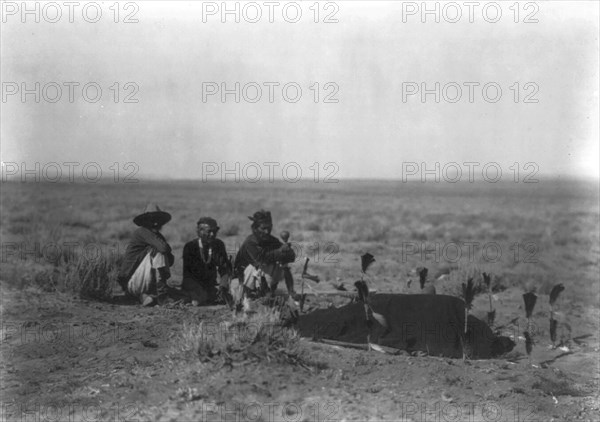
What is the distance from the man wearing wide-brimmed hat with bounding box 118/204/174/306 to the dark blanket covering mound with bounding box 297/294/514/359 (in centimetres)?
206

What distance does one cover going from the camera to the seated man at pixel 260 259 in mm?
7738

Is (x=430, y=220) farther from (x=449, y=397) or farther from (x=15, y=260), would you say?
(x=449, y=397)

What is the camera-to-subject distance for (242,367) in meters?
5.46

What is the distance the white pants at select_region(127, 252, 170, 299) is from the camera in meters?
8.22

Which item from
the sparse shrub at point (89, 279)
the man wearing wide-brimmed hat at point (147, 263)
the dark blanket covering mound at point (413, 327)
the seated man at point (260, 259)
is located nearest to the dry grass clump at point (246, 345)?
A: the dark blanket covering mound at point (413, 327)

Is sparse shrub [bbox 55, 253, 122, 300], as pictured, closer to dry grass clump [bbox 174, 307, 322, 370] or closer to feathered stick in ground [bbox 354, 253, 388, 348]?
dry grass clump [bbox 174, 307, 322, 370]

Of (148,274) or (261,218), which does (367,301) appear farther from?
(148,274)

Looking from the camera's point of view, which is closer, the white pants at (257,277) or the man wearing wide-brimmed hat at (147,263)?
the white pants at (257,277)

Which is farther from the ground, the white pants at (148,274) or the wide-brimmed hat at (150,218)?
the wide-brimmed hat at (150,218)

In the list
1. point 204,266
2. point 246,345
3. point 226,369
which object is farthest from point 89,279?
point 226,369

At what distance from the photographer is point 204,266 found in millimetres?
8383

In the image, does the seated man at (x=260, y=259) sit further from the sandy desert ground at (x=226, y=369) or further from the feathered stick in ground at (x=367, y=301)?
the feathered stick in ground at (x=367, y=301)

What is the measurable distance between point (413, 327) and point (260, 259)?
1.99m

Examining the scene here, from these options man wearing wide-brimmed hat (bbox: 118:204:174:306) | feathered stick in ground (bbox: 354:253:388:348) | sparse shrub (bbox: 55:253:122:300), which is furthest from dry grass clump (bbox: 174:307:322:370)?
sparse shrub (bbox: 55:253:122:300)
